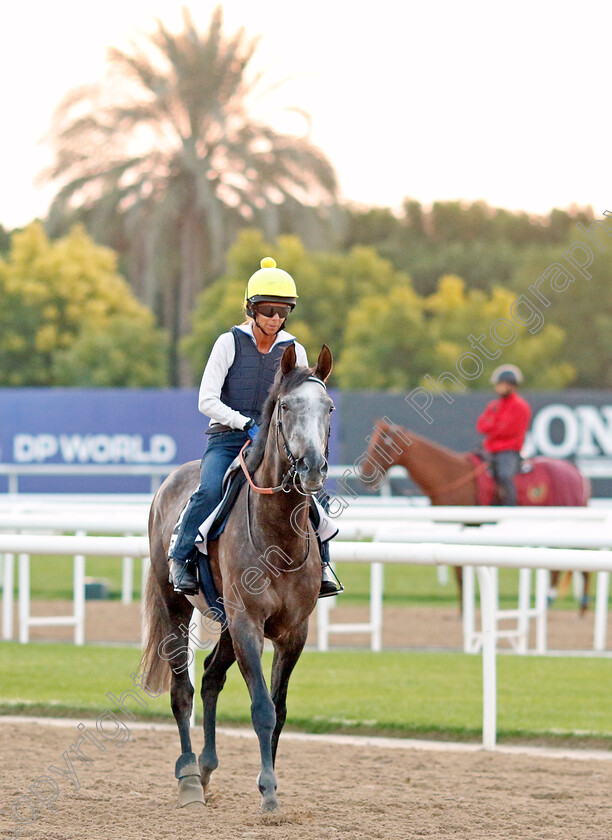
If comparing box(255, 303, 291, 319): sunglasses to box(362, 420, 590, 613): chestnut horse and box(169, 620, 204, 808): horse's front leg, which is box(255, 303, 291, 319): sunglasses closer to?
box(169, 620, 204, 808): horse's front leg

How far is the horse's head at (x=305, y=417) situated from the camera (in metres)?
4.11

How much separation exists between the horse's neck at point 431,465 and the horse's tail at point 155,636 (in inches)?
283

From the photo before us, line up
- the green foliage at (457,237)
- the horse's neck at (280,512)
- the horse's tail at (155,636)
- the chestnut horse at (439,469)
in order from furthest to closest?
the green foliage at (457,237) < the chestnut horse at (439,469) < the horse's tail at (155,636) < the horse's neck at (280,512)

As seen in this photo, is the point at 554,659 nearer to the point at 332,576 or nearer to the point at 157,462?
the point at 332,576

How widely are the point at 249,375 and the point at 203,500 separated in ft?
1.84

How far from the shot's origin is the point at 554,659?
8219mm

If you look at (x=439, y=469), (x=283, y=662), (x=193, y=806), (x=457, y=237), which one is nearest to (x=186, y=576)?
(x=283, y=662)

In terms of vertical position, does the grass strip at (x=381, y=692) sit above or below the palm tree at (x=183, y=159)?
below

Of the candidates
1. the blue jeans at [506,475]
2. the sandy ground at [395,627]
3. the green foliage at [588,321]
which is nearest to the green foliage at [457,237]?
the green foliage at [588,321]

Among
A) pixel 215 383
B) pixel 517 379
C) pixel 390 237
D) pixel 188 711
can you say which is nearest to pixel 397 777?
pixel 188 711

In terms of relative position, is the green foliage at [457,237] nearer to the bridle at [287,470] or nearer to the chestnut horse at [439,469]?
the chestnut horse at [439,469]

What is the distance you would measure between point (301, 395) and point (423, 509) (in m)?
5.03

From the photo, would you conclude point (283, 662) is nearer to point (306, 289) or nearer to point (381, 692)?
point (381, 692)

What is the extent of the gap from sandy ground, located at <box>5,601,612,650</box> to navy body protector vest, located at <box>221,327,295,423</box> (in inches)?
175
